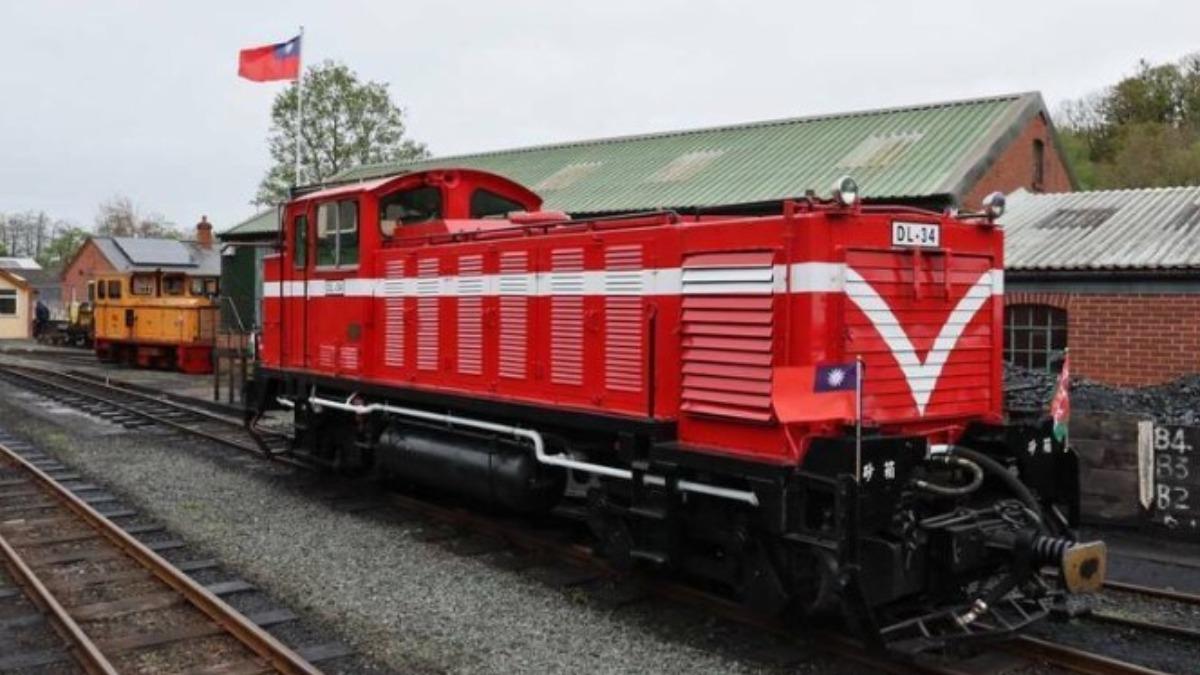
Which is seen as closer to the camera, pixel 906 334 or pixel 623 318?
pixel 906 334

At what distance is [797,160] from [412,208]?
12014mm

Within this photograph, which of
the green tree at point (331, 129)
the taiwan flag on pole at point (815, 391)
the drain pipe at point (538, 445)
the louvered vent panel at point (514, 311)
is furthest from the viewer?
the green tree at point (331, 129)

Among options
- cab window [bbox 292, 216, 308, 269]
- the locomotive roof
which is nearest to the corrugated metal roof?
cab window [bbox 292, 216, 308, 269]

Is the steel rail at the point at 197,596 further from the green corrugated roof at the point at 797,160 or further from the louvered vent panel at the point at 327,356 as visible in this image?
the green corrugated roof at the point at 797,160

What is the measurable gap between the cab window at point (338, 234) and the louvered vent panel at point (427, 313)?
3.54ft

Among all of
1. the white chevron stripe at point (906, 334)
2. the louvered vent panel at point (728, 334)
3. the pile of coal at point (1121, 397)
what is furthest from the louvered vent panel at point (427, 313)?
the pile of coal at point (1121, 397)

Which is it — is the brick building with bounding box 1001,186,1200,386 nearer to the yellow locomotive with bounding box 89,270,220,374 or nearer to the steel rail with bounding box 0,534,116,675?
the steel rail with bounding box 0,534,116,675

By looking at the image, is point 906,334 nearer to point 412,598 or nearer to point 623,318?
point 623,318

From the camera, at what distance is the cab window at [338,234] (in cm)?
1004

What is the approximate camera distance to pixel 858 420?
5.39 m

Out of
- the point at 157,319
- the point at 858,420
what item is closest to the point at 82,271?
the point at 157,319

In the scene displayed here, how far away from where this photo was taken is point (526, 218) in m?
8.91

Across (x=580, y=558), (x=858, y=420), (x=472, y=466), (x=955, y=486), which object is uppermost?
(x=858, y=420)

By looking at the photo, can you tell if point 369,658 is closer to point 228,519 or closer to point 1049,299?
point 228,519
